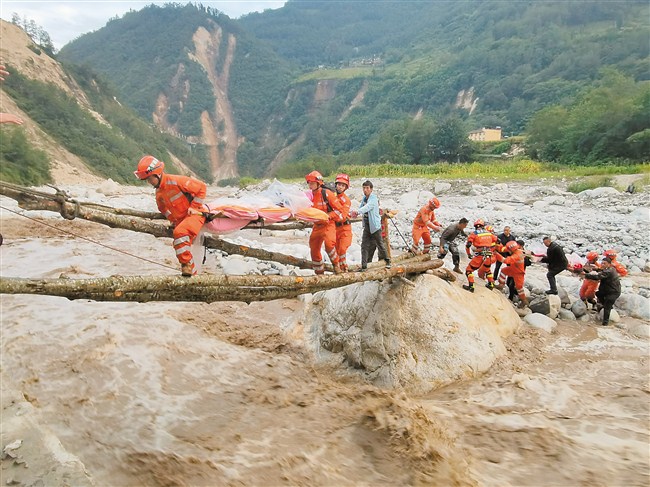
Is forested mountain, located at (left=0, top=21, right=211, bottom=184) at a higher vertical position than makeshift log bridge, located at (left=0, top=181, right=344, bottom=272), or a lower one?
higher

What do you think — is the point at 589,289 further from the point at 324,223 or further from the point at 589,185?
the point at 589,185

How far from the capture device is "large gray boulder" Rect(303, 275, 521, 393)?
17.8 feet

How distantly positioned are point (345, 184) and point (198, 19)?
151 m

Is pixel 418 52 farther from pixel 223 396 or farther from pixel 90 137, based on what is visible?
pixel 223 396

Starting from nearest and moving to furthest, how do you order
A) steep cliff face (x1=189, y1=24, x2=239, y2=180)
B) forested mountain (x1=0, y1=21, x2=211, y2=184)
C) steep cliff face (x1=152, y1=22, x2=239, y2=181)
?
forested mountain (x1=0, y1=21, x2=211, y2=184), steep cliff face (x1=152, y1=22, x2=239, y2=181), steep cliff face (x1=189, y1=24, x2=239, y2=180)

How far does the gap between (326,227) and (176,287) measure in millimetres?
2348

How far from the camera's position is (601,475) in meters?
3.34

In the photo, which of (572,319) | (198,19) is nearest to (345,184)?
(572,319)

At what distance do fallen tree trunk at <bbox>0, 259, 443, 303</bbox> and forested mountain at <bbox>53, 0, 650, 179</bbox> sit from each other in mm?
39684

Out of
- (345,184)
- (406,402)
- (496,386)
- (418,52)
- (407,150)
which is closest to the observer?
(406,402)

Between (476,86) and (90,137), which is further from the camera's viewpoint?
(476,86)

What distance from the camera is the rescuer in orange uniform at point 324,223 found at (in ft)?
17.9

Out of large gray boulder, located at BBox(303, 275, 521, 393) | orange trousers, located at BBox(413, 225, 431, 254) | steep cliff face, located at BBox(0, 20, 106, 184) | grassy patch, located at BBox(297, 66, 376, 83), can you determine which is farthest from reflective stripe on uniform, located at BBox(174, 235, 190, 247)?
grassy patch, located at BBox(297, 66, 376, 83)

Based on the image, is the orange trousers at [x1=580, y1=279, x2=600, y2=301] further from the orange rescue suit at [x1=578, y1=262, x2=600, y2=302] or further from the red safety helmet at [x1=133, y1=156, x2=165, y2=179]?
the red safety helmet at [x1=133, y1=156, x2=165, y2=179]
